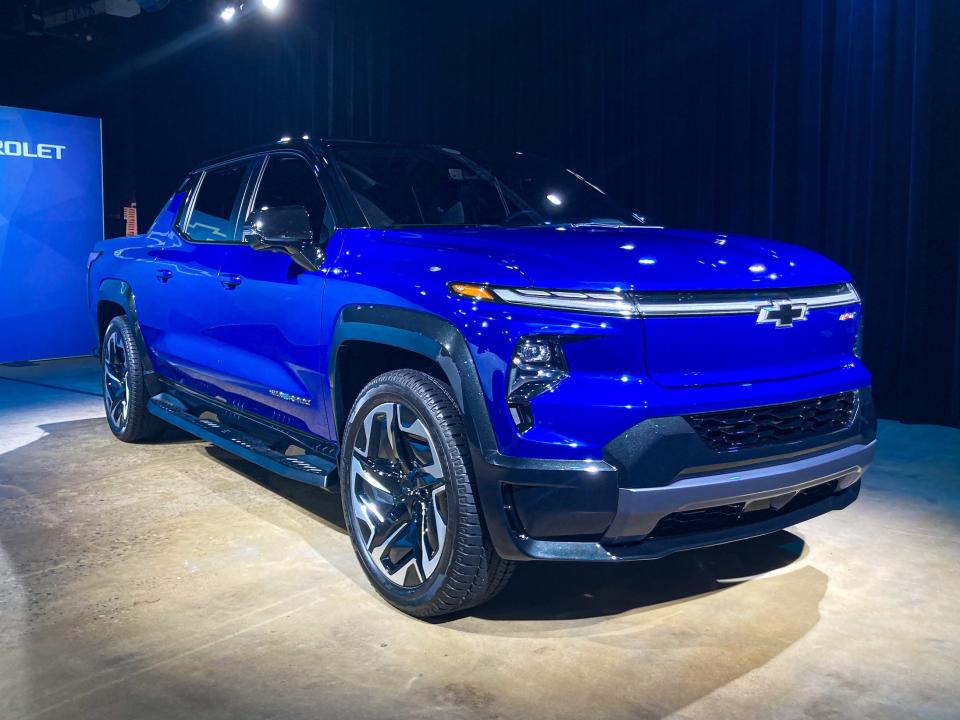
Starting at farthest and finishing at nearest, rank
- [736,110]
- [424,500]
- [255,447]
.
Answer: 1. [736,110]
2. [255,447]
3. [424,500]

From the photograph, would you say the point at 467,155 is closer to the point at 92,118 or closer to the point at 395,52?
the point at 395,52

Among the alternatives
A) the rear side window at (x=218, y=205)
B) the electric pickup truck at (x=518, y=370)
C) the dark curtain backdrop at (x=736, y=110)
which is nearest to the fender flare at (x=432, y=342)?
the electric pickup truck at (x=518, y=370)

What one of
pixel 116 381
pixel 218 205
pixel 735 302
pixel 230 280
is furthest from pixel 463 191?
pixel 116 381

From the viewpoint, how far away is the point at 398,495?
3152 mm

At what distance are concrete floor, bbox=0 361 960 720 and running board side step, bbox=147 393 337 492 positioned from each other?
0.33 metres

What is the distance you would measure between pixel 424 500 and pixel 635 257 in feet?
3.34

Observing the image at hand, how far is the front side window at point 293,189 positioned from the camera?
12.7 ft

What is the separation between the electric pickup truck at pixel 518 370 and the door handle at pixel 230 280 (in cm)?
2

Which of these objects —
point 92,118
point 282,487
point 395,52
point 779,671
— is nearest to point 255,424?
point 282,487

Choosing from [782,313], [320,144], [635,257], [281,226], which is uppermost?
[320,144]

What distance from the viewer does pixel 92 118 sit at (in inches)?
416

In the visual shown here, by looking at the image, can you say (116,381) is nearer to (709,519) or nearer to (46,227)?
(709,519)

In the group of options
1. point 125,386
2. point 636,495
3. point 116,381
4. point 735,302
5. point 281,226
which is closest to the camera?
point 636,495

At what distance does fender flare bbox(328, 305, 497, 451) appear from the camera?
2713 mm
